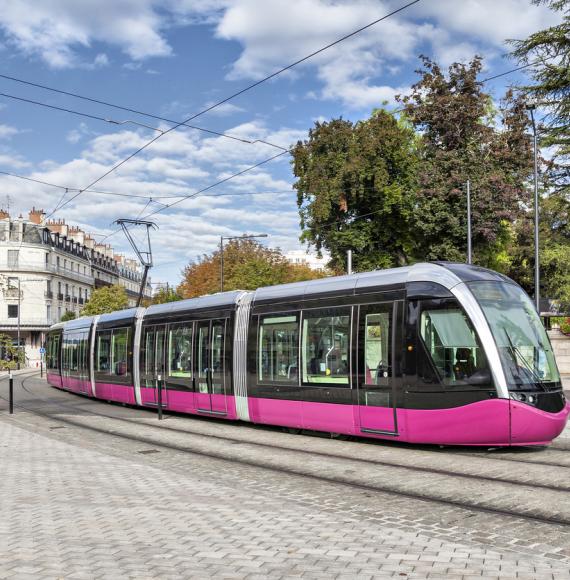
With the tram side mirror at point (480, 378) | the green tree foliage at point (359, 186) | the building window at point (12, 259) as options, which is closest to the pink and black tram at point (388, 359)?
the tram side mirror at point (480, 378)

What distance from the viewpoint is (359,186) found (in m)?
35.1

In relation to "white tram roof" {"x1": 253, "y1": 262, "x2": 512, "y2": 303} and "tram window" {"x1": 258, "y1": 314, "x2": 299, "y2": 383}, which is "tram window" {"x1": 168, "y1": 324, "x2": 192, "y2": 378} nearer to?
"tram window" {"x1": 258, "y1": 314, "x2": 299, "y2": 383}

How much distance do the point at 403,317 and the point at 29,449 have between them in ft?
21.5

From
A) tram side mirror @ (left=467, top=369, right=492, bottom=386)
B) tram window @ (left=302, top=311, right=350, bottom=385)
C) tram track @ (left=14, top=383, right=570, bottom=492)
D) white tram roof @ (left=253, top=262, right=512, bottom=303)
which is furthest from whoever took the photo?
tram window @ (left=302, top=311, right=350, bottom=385)

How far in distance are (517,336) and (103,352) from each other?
51.0ft

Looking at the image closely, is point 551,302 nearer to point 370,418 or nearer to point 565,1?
point 565,1

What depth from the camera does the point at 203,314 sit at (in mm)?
15961

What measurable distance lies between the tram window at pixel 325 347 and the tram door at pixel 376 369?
14.7 inches

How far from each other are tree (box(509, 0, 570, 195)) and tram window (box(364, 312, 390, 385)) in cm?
938

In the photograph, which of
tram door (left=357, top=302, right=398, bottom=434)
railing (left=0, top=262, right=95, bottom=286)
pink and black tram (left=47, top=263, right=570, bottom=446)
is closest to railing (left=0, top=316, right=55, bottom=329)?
railing (left=0, top=262, right=95, bottom=286)

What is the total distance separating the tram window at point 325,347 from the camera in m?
11.7

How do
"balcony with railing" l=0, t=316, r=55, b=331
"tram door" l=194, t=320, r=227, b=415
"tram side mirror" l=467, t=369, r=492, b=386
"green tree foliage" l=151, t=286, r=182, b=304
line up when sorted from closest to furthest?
1. "tram side mirror" l=467, t=369, r=492, b=386
2. "tram door" l=194, t=320, r=227, b=415
3. "green tree foliage" l=151, t=286, r=182, b=304
4. "balcony with railing" l=0, t=316, r=55, b=331

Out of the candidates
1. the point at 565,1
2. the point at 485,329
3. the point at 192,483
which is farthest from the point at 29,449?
the point at 565,1

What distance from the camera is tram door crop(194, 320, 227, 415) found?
1508 cm
